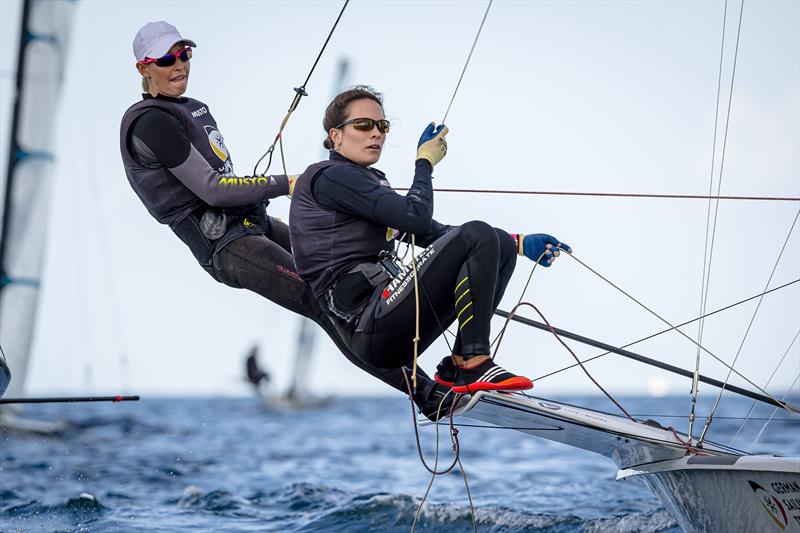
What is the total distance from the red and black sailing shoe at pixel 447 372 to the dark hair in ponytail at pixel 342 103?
983mm

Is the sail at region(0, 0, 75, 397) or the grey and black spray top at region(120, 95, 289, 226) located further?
the sail at region(0, 0, 75, 397)

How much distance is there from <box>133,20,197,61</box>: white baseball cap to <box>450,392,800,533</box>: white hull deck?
201 cm

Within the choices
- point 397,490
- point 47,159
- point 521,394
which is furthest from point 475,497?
point 47,159

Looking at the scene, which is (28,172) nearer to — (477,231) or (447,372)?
(447,372)

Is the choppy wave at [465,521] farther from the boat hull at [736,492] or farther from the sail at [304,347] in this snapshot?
the sail at [304,347]

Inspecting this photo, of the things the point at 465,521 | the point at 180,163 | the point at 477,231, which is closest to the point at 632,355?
the point at 477,231

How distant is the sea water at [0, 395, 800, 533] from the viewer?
6.59 m

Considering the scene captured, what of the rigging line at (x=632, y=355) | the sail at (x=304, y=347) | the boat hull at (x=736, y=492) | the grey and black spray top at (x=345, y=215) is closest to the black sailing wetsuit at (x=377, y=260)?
the grey and black spray top at (x=345, y=215)

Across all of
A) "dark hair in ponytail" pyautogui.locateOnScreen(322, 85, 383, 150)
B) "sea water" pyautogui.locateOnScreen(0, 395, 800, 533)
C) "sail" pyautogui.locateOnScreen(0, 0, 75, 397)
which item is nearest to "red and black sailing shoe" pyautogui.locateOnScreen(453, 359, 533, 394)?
"dark hair in ponytail" pyautogui.locateOnScreen(322, 85, 383, 150)

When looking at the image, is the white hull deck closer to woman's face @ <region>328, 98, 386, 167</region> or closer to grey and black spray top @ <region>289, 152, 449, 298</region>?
grey and black spray top @ <region>289, 152, 449, 298</region>

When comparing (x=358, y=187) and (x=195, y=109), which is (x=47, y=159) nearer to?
(x=195, y=109)

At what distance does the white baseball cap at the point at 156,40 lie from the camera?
4.45m

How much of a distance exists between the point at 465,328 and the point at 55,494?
5953 millimetres

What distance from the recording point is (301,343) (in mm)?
32812
